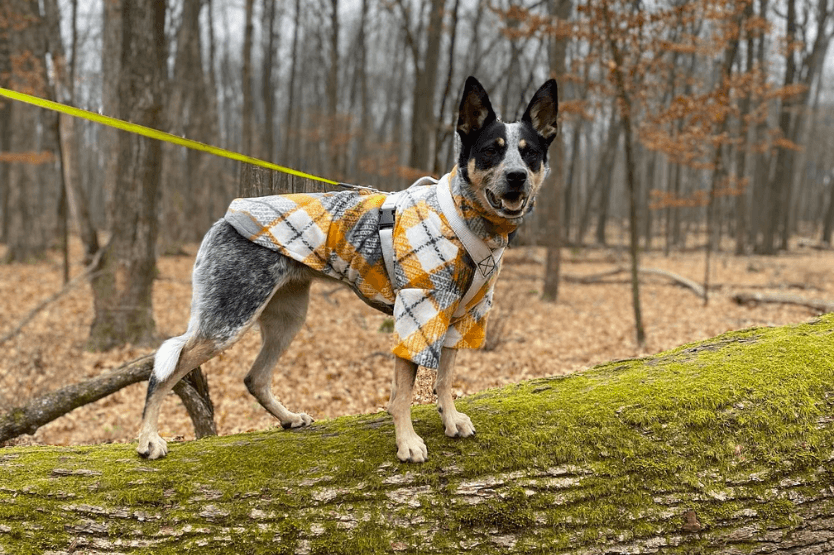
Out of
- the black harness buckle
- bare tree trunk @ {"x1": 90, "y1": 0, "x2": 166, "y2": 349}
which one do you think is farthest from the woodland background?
the black harness buckle

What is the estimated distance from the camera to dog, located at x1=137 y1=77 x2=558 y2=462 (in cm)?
278

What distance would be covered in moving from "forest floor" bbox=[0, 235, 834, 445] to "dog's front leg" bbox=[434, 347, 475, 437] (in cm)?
47

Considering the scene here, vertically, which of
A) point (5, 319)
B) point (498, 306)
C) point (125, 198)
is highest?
point (125, 198)

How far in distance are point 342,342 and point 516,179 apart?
6.83 m

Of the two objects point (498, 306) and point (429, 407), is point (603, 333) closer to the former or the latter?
point (498, 306)

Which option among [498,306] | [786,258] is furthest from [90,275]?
[786,258]

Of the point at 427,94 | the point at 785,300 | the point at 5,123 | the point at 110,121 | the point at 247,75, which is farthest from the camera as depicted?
the point at 5,123

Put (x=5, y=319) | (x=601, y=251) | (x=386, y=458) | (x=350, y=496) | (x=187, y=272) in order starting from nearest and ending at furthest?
(x=350, y=496) → (x=386, y=458) → (x=5, y=319) → (x=187, y=272) → (x=601, y=251)

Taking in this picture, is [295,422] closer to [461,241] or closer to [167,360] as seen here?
[167,360]

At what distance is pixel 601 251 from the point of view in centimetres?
2709

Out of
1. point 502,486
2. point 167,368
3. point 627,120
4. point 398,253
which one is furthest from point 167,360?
point 627,120

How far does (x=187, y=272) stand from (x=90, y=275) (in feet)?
25.1

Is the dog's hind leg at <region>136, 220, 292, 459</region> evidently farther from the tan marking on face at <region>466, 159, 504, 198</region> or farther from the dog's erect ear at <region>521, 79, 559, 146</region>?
the dog's erect ear at <region>521, 79, 559, 146</region>

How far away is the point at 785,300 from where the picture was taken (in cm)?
1122
